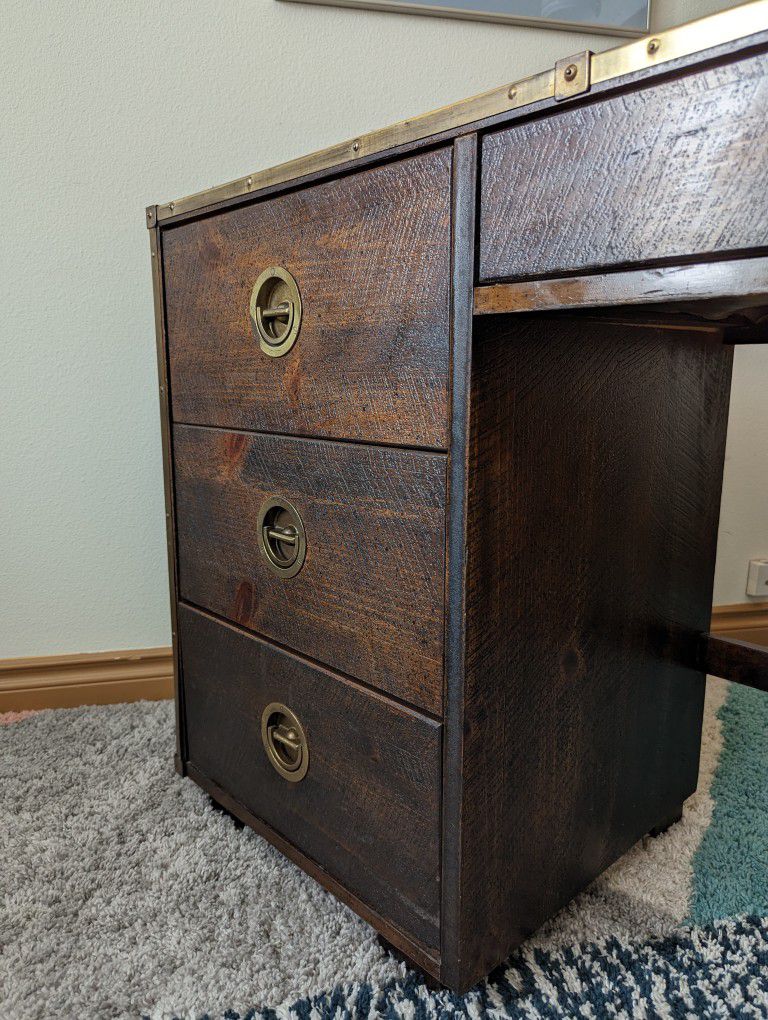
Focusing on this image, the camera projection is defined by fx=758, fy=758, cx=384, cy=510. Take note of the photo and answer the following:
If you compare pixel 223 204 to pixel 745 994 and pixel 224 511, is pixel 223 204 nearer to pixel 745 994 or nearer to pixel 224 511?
pixel 224 511

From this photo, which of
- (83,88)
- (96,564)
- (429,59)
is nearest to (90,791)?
(96,564)

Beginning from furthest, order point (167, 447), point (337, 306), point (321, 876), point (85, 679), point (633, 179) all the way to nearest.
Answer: point (85, 679) → point (167, 447) → point (321, 876) → point (337, 306) → point (633, 179)

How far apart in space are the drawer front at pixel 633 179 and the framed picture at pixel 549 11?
0.86m

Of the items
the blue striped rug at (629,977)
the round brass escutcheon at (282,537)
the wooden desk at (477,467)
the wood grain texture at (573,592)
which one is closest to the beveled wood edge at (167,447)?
the wooden desk at (477,467)

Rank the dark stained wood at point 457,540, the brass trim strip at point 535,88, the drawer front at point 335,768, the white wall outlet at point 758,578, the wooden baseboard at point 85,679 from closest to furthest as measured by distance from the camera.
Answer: the brass trim strip at point 535,88 < the dark stained wood at point 457,540 < the drawer front at point 335,768 < the wooden baseboard at point 85,679 < the white wall outlet at point 758,578

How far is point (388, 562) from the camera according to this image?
674 millimetres

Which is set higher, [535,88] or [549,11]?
[549,11]

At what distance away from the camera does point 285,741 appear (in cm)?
83

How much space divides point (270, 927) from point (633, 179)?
0.76m

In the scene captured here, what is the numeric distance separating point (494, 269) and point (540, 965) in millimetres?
635

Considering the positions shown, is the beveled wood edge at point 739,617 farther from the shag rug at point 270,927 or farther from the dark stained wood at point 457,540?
the dark stained wood at point 457,540

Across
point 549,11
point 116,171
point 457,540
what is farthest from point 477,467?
point 549,11

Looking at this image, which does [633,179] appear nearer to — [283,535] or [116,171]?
[283,535]

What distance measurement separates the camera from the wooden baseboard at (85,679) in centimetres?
129
